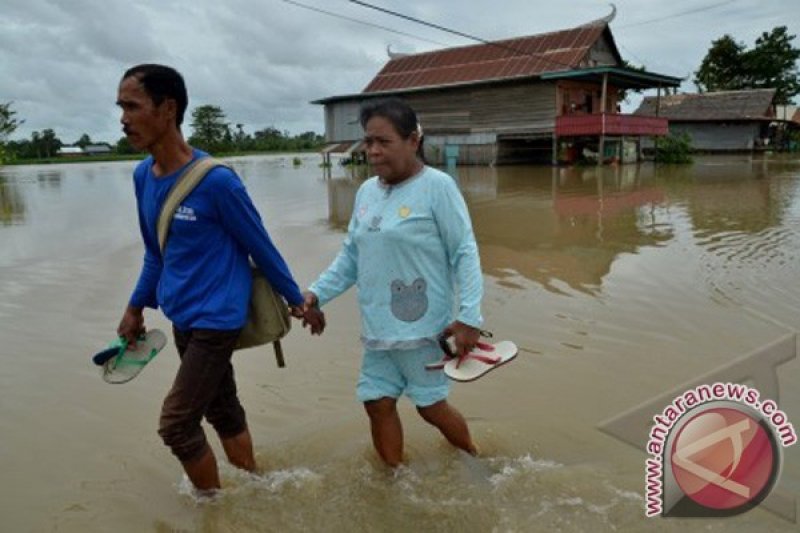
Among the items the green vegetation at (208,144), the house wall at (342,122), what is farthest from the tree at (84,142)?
the house wall at (342,122)

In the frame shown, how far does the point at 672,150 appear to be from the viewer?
28062 millimetres

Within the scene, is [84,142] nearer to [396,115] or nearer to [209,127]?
[209,127]

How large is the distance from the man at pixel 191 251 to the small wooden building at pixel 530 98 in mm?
22272

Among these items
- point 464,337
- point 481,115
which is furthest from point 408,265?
point 481,115

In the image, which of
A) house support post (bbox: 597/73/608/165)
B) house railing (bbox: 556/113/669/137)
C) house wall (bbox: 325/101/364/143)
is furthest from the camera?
house wall (bbox: 325/101/364/143)

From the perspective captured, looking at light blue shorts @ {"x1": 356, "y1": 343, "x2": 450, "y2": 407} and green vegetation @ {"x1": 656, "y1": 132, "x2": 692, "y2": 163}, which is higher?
green vegetation @ {"x1": 656, "y1": 132, "x2": 692, "y2": 163}

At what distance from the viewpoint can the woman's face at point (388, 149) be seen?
256 centimetres

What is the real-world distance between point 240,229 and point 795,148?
47.8 metres

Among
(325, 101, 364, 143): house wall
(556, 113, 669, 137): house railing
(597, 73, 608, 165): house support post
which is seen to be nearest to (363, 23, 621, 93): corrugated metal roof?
(325, 101, 364, 143): house wall

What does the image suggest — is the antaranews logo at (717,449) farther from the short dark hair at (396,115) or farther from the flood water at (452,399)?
the short dark hair at (396,115)

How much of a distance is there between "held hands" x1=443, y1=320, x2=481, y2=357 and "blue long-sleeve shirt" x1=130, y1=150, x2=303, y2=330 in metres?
0.77

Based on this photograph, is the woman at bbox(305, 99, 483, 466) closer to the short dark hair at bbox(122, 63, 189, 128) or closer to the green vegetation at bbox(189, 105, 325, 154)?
the short dark hair at bbox(122, 63, 189, 128)

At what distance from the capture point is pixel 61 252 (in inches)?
363

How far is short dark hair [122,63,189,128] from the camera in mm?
2369
